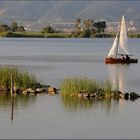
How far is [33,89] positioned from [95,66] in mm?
36979

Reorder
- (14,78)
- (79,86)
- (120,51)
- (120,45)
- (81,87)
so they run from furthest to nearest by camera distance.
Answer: (120,51)
(120,45)
(14,78)
(81,87)
(79,86)

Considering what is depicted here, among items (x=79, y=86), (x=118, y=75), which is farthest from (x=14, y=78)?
(x=118, y=75)

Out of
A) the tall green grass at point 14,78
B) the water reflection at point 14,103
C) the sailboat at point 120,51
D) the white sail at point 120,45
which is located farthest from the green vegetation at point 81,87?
the white sail at point 120,45

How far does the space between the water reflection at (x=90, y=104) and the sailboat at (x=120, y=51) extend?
43.4 m

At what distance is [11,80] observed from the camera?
40.0 metres

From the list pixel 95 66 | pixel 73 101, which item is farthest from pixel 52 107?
pixel 95 66

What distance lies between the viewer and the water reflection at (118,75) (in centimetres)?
5425

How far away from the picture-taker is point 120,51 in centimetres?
8738

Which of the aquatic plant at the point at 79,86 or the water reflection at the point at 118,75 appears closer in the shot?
the aquatic plant at the point at 79,86

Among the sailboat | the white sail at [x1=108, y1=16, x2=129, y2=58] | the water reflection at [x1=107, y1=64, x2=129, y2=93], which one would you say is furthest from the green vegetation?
the white sail at [x1=108, y1=16, x2=129, y2=58]

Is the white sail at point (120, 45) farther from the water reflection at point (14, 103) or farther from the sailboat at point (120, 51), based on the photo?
the water reflection at point (14, 103)

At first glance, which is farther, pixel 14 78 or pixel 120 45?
pixel 120 45

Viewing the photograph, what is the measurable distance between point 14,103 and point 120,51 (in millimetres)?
49310

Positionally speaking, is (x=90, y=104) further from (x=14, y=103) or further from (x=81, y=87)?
(x=14, y=103)
